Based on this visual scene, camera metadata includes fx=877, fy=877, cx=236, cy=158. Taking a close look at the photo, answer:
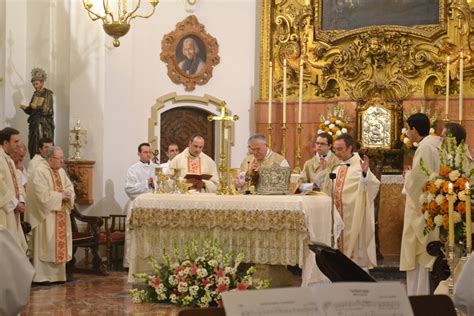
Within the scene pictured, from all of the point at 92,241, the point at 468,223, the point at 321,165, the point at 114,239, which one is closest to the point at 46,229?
the point at 92,241

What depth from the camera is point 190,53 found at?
47.4 feet

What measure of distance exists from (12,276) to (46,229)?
6553 mm

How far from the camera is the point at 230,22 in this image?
14539 mm

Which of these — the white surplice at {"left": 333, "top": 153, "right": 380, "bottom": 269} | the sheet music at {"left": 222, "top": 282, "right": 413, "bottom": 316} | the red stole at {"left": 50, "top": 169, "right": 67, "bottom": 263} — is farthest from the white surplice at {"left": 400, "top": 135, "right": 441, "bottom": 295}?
the sheet music at {"left": 222, "top": 282, "right": 413, "bottom": 316}

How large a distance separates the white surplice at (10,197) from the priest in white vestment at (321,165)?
11.0ft

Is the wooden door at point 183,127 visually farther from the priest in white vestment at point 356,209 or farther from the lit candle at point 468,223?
the lit candle at point 468,223

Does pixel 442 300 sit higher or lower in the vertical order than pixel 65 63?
lower

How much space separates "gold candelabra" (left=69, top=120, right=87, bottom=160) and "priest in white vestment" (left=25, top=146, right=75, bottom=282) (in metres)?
1.89

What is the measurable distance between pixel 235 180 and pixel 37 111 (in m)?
4.71

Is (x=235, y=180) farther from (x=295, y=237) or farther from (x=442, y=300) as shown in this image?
(x=442, y=300)

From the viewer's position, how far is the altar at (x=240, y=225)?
8766mm

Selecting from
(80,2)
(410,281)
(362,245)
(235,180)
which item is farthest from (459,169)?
(80,2)

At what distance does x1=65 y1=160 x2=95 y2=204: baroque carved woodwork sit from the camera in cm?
1316

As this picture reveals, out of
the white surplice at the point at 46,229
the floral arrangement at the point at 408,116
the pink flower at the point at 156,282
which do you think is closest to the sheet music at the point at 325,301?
the pink flower at the point at 156,282
